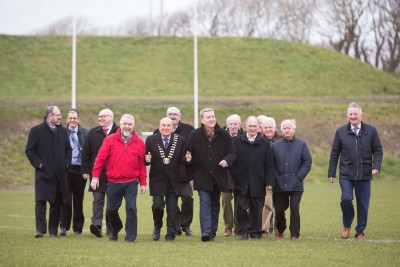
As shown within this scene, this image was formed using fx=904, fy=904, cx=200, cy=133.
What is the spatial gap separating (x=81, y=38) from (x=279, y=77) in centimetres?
1489

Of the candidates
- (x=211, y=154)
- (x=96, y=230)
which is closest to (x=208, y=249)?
(x=211, y=154)

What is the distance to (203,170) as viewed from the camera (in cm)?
1509

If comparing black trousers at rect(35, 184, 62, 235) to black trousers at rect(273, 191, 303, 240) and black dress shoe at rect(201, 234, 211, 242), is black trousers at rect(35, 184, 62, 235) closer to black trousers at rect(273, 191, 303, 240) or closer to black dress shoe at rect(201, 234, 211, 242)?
black dress shoe at rect(201, 234, 211, 242)

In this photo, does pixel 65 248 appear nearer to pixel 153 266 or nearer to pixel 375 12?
pixel 153 266

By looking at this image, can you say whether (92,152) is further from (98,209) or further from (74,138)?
(98,209)

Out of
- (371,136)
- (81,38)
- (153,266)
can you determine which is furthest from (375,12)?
(153,266)

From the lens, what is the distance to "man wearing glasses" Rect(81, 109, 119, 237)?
1586cm

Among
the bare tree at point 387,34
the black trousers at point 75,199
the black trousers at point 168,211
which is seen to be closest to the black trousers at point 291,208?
the black trousers at point 168,211

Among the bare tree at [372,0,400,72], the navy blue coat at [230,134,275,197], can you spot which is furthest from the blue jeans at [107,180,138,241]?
the bare tree at [372,0,400,72]

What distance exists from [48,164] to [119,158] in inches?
66.8

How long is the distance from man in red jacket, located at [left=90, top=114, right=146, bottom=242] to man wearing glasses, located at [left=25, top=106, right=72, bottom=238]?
4.04 ft

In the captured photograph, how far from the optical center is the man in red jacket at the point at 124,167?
14688 millimetres

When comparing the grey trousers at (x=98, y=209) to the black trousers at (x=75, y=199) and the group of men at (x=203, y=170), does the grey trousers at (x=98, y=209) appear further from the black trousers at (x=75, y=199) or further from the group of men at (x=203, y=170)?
the black trousers at (x=75, y=199)

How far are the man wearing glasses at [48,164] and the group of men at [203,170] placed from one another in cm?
2
